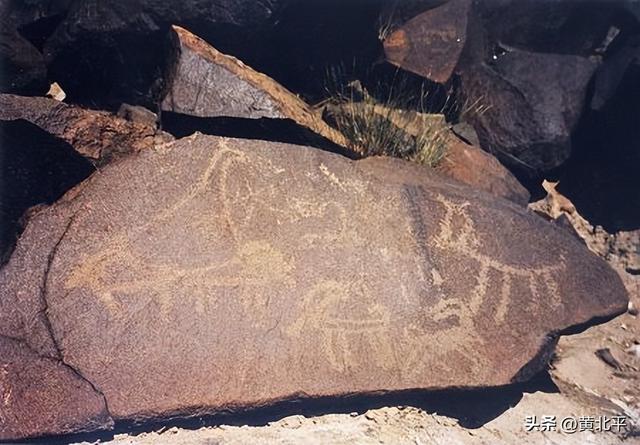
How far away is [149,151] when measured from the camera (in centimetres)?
257

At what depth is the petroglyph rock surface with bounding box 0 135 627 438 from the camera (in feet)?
7.34

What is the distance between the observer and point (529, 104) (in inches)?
150

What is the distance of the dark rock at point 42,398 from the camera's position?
2084 mm

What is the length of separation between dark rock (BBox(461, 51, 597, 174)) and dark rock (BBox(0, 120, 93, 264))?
8.84ft

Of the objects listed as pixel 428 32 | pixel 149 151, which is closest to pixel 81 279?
pixel 149 151

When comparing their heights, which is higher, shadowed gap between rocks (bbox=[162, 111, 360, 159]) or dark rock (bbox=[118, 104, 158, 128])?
shadowed gap between rocks (bbox=[162, 111, 360, 159])

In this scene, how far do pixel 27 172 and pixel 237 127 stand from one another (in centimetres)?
102

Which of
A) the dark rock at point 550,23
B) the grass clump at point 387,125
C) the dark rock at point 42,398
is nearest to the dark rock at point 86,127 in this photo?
the dark rock at point 42,398

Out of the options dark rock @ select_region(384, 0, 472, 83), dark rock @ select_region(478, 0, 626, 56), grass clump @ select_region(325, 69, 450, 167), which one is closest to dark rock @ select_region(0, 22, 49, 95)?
grass clump @ select_region(325, 69, 450, 167)

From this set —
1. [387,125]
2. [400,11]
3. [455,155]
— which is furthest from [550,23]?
[387,125]

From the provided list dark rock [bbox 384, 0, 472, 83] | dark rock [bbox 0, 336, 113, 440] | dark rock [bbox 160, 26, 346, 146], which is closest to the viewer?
dark rock [bbox 0, 336, 113, 440]

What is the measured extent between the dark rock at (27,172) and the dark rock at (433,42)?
220 cm

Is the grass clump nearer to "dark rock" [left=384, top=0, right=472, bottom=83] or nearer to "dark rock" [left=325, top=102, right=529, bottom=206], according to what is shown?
"dark rock" [left=325, top=102, right=529, bottom=206]

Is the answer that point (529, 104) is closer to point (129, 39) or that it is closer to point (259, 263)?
point (259, 263)
